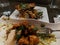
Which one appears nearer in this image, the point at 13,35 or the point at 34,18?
the point at 13,35

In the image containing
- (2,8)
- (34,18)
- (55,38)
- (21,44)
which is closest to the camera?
(21,44)

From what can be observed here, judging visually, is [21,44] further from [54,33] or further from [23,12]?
[23,12]

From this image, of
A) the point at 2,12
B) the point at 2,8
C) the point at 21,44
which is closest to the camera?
the point at 21,44

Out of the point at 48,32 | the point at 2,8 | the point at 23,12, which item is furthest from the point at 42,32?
the point at 2,8

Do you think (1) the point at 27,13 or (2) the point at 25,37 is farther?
(1) the point at 27,13

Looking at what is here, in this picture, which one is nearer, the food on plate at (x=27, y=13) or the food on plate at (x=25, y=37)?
the food on plate at (x=25, y=37)

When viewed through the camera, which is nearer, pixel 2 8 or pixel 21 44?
pixel 21 44

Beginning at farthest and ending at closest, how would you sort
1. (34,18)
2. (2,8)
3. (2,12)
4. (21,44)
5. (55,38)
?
(2,8)
(2,12)
(34,18)
(55,38)
(21,44)

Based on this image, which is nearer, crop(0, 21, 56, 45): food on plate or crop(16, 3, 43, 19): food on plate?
crop(0, 21, 56, 45): food on plate

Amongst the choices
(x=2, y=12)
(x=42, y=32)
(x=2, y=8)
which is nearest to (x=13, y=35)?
(x=42, y=32)

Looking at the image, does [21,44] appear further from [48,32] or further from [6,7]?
[6,7]
